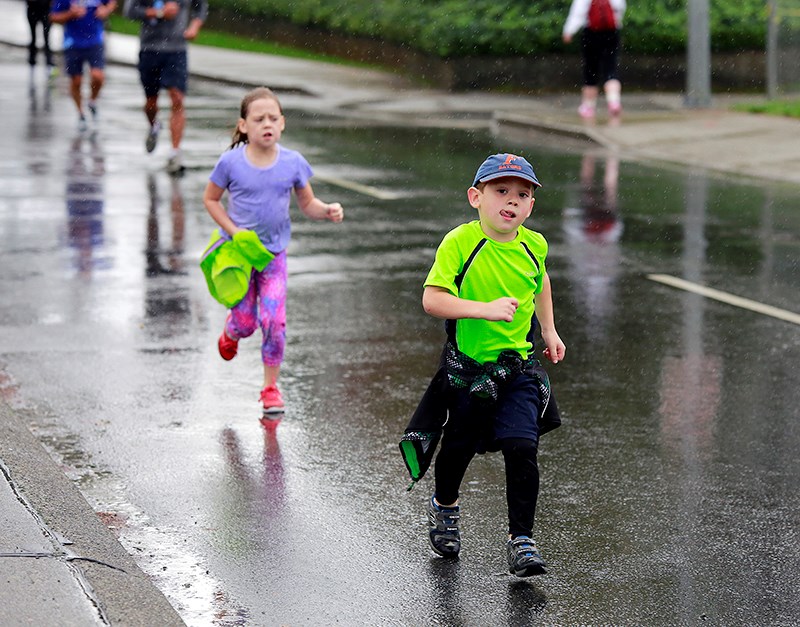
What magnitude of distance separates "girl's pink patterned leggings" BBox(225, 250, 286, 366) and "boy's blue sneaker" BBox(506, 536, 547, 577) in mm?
2507

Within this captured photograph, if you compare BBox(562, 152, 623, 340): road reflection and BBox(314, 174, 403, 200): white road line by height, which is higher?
BBox(314, 174, 403, 200): white road line

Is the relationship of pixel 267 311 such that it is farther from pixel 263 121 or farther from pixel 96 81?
pixel 96 81

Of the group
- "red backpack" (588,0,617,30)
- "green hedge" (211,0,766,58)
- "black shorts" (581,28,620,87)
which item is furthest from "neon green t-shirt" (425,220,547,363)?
"green hedge" (211,0,766,58)

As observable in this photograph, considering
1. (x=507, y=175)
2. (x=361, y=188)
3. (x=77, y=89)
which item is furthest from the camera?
(x=77, y=89)

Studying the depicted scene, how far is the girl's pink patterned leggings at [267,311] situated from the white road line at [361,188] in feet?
23.8

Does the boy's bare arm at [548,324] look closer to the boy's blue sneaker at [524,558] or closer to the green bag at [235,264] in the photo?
the boy's blue sneaker at [524,558]

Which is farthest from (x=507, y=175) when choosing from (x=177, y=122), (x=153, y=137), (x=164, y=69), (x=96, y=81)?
(x=96, y=81)

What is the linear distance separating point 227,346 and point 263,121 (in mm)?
1251

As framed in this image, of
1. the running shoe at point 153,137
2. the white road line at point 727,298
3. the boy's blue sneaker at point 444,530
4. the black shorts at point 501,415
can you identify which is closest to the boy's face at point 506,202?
the black shorts at point 501,415

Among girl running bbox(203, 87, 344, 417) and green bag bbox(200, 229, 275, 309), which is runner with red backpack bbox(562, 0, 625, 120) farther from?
green bag bbox(200, 229, 275, 309)

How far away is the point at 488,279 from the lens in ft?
18.4

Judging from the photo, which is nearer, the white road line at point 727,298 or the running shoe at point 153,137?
the white road line at point 727,298

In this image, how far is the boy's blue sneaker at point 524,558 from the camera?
5383 mm

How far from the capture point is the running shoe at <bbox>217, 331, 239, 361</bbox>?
8.09m
